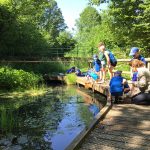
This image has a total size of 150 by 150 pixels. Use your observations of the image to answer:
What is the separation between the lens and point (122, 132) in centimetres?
600

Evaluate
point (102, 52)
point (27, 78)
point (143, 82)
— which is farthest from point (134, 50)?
point (27, 78)

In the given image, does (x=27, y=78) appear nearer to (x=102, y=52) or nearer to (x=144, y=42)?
(x=102, y=52)

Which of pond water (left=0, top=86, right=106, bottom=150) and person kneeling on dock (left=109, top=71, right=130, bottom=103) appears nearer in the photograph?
pond water (left=0, top=86, right=106, bottom=150)

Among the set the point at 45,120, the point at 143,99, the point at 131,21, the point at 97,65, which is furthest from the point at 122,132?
the point at 131,21

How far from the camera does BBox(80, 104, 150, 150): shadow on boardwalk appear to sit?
5.29 meters

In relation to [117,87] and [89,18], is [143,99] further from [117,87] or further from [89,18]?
[89,18]

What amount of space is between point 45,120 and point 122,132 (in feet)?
11.6

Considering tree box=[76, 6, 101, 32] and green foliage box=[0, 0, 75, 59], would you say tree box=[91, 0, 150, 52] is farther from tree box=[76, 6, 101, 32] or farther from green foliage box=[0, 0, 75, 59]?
tree box=[76, 6, 101, 32]

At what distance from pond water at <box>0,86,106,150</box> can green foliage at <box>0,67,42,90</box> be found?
2.60 m

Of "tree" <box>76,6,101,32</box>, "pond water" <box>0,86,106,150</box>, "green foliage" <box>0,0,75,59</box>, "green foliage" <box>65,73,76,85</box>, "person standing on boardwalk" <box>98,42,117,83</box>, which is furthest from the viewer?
"tree" <box>76,6,101,32</box>

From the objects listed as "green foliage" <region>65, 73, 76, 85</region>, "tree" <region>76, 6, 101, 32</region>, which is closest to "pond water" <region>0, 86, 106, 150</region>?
"green foliage" <region>65, 73, 76, 85</region>

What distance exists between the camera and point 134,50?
902cm

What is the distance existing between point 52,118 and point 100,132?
136 inches

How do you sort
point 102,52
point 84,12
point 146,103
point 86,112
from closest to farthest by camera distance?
point 146,103 → point 86,112 → point 102,52 → point 84,12
